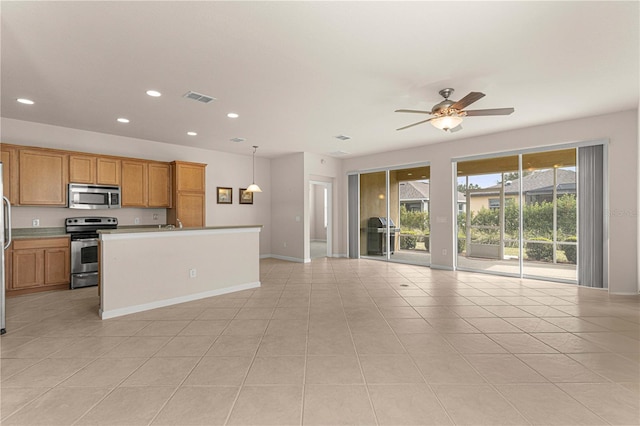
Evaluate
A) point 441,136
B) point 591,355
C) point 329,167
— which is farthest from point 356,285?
point 329,167

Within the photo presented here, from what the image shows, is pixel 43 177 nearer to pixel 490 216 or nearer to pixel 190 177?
pixel 190 177

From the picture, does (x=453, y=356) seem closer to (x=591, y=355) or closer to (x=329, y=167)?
(x=591, y=355)

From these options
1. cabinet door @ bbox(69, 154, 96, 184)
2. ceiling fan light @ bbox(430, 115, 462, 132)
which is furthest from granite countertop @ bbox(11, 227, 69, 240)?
ceiling fan light @ bbox(430, 115, 462, 132)

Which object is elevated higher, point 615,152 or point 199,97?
point 199,97

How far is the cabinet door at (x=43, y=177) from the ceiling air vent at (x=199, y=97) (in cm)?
293

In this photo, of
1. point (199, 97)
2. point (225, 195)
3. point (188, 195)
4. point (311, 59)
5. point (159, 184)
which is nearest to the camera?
point (311, 59)

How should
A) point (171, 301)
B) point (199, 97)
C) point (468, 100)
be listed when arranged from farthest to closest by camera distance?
point (171, 301)
point (199, 97)
point (468, 100)

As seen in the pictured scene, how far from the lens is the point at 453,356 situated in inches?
103

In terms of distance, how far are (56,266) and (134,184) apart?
189 centimetres

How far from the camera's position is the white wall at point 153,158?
4.98m

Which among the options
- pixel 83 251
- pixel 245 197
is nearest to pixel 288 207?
pixel 245 197

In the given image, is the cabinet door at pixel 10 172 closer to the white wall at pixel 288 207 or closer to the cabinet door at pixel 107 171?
the cabinet door at pixel 107 171

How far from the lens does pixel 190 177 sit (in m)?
6.44

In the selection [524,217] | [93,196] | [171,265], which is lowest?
[171,265]
